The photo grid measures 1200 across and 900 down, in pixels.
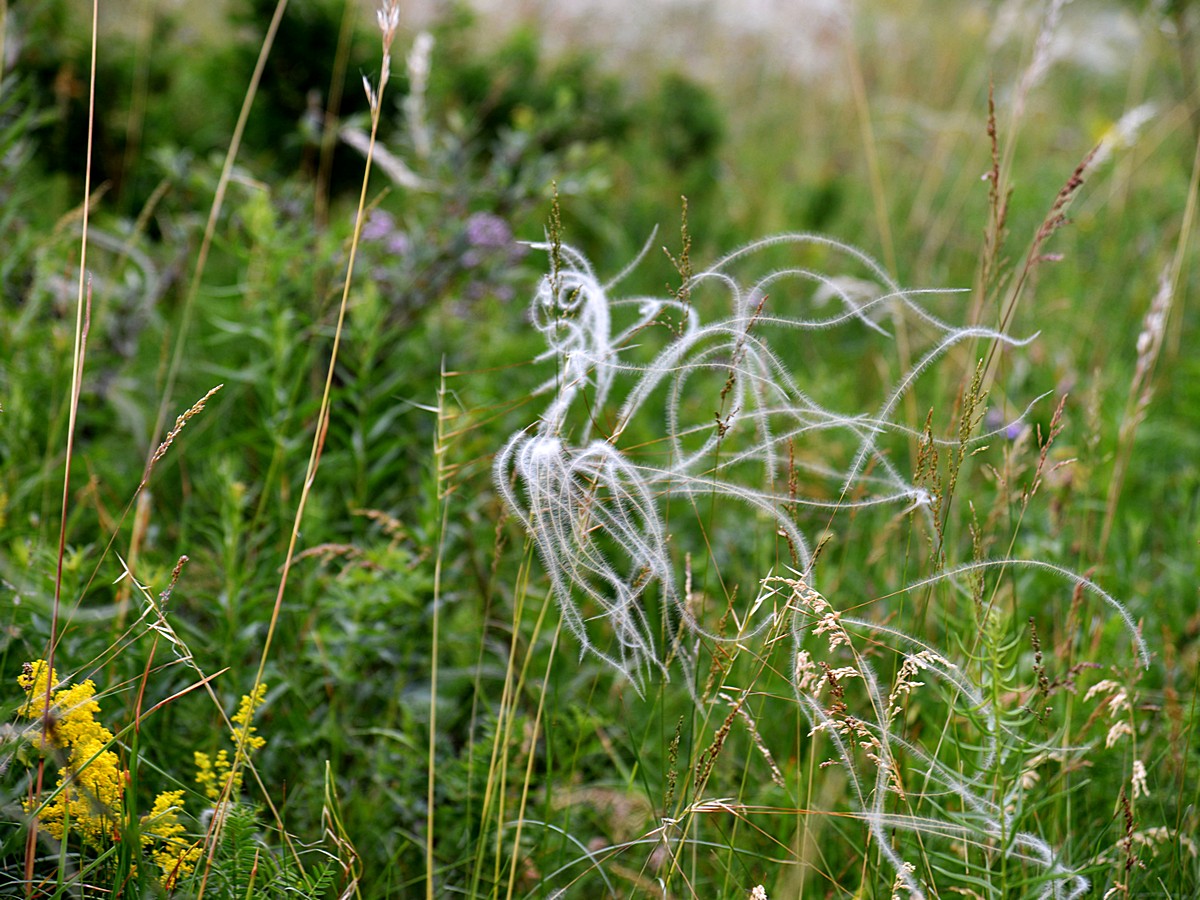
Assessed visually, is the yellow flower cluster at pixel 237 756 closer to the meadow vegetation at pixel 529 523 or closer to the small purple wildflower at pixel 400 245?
the meadow vegetation at pixel 529 523

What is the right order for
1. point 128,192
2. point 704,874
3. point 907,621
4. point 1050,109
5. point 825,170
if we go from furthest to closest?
point 1050,109
point 825,170
point 128,192
point 907,621
point 704,874

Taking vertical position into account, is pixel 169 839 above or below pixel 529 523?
below

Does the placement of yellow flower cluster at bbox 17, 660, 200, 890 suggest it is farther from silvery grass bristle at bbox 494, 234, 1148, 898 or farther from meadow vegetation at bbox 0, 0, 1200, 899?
silvery grass bristle at bbox 494, 234, 1148, 898

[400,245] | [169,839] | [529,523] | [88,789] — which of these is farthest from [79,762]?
[400,245]

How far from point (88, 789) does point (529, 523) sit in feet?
2.02

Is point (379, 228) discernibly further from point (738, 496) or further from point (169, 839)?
point (169, 839)

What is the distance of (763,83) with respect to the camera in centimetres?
720

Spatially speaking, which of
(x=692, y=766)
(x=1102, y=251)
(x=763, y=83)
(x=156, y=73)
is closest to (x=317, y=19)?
(x=156, y=73)

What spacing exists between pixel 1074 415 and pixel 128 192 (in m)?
3.19

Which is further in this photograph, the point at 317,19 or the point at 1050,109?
the point at 1050,109

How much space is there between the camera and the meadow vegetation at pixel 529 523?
1.25 meters

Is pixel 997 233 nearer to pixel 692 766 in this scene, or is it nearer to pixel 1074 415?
pixel 692 766

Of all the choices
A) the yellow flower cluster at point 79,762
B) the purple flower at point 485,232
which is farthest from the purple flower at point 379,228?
the yellow flower cluster at point 79,762

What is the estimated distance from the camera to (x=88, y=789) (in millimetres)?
1157
